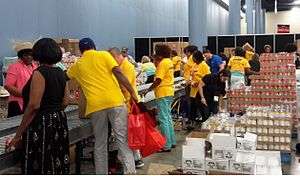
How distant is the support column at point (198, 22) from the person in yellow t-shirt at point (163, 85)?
7404 mm

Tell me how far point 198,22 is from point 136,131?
960cm

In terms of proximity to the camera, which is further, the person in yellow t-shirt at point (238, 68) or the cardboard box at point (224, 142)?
the person in yellow t-shirt at point (238, 68)

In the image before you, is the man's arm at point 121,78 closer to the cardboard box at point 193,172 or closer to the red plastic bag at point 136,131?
the red plastic bag at point 136,131

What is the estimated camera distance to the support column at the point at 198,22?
45.8 ft

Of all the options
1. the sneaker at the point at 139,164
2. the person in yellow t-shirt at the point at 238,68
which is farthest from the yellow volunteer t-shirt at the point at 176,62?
the sneaker at the point at 139,164

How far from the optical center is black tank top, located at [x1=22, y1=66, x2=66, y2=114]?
3.62 m

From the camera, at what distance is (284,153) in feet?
19.1

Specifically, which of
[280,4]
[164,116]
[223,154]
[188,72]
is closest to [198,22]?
[188,72]

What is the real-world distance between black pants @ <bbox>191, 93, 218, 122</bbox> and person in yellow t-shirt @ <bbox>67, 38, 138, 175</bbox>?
153 inches

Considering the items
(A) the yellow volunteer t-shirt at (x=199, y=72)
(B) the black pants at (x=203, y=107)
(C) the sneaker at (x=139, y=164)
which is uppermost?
(A) the yellow volunteer t-shirt at (x=199, y=72)

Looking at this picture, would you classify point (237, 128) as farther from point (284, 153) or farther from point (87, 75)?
point (87, 75)

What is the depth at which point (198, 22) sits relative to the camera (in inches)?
552

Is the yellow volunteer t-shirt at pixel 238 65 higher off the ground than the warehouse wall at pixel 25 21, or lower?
lower

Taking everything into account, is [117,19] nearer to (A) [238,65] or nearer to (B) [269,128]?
(A) [238,65]
